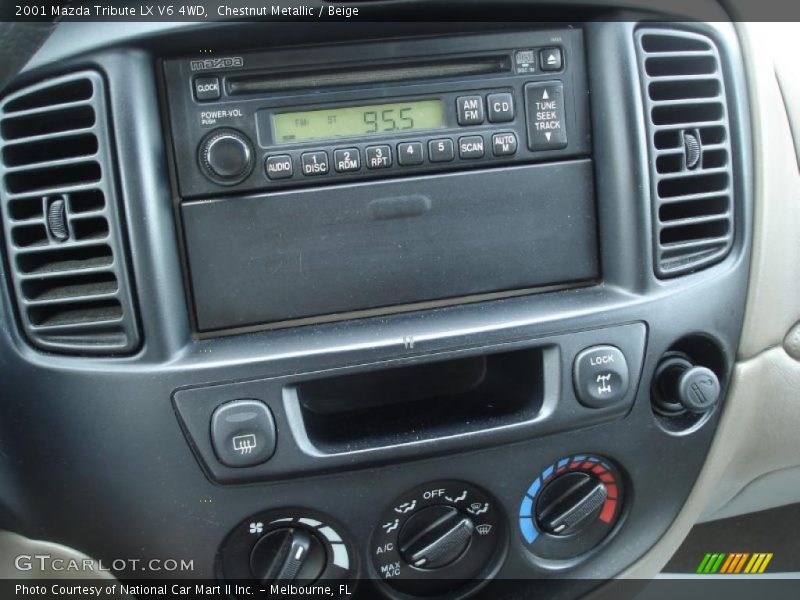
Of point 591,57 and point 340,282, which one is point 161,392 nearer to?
point 340,282

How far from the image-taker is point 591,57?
105 centimetres

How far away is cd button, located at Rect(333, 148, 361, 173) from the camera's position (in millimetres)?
973

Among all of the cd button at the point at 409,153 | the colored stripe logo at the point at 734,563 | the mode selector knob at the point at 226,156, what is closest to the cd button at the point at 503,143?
the cd button at the point at 409,153

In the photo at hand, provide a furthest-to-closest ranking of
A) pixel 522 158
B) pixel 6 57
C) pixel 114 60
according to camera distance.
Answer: pixel 522 158
pixel 114 60
pixel 6 57

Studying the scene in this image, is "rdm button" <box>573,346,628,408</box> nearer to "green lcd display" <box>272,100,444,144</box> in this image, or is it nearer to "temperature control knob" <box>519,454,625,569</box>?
"temperature control knob" <box>519,454,625,569</box>

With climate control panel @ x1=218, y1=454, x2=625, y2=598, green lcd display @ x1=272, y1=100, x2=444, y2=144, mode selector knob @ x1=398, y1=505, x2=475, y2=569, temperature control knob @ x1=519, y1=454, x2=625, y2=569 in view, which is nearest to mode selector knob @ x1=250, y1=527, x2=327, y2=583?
climate control panel @ x1=218, y1=454, x2=625, y2=598

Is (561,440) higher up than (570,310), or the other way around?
(570,310)

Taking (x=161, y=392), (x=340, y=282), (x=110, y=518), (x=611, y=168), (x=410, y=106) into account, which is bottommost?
(x=110, y=518)

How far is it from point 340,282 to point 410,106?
0.80 feet

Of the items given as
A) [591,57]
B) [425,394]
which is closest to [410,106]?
[591,57]

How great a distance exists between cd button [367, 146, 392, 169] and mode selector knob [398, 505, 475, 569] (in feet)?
1.61

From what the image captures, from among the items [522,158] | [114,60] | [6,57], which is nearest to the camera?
[6,57]

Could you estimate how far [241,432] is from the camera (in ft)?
3.21

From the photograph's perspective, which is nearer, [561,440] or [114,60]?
[114,60]
